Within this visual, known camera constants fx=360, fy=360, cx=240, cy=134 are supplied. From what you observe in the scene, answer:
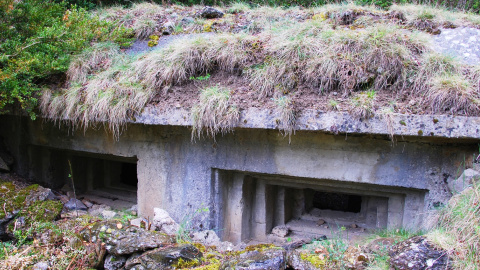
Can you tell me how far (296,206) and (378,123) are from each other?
7.01ft

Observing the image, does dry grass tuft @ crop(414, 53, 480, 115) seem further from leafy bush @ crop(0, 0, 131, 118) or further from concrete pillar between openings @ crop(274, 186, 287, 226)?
leafy bush @ crop(0, 0, 131, 118)

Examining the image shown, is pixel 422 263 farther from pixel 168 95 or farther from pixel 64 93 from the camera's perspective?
pixel 64 93

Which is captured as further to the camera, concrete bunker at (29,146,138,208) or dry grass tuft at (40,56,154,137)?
concrete bunker at (29,146,138,208)

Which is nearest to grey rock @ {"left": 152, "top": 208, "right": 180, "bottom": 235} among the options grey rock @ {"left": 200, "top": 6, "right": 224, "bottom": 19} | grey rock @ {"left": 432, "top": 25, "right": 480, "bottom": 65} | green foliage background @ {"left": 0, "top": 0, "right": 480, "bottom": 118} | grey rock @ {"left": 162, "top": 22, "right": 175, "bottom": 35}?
green foliage background @ {"left": 0, "top": 0, "right": 480, "bottom": 118}

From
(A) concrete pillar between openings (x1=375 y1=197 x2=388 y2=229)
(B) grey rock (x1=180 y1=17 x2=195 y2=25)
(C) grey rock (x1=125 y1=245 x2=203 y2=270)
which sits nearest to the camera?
(C) grey rock (x1=125 y1=245 x2=203 y2=270)

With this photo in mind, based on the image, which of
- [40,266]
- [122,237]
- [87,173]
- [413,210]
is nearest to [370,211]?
[413,210]

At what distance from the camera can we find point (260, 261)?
2.42 metres

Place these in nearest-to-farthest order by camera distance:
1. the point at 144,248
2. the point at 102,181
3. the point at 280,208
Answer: the point at 144,248 → the point at 280,208 → the point at 102,181

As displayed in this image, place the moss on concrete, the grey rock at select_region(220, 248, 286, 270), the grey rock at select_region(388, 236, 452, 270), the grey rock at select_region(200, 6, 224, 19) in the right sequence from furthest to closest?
the grey rock at select_region(200, 6, 224, 19), the moss on concrete, the grey rock at select_region(220, 248, 286, 270), the grey rock at select_region(388, 236, 452, 270)

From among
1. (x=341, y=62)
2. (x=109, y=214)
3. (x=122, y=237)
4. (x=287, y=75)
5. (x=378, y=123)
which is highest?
(x=341, y=62)

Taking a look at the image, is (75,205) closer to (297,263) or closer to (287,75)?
(287,75)

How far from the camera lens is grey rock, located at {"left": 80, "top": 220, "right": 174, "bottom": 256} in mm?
2818

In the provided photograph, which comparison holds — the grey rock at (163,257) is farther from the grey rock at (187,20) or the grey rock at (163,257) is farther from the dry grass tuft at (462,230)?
the grey rock at (187,20)

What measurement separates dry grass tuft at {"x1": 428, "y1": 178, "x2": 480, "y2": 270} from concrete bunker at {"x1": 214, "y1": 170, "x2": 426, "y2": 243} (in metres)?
0.70
